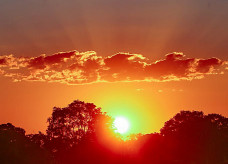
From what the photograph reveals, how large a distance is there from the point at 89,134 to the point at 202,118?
37.8 metres

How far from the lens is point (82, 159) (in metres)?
115

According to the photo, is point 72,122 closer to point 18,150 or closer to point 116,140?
point 116,140

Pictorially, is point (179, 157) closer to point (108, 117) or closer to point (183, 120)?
point (183, 120)

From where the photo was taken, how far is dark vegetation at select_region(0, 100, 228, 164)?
379ft

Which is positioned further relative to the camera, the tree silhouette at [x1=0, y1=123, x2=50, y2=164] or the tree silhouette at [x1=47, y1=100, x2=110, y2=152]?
the tree silhouette at [x1=47, y1=100, x2=110, y2=152]

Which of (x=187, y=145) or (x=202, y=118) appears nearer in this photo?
(x=187, y=145)

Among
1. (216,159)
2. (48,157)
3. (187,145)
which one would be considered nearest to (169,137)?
(187,145)

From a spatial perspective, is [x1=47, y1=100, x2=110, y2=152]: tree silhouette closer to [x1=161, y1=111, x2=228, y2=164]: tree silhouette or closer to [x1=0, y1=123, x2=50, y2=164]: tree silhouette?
[x1=161, y1=111, x2=228, y2=164]: tree silhouette

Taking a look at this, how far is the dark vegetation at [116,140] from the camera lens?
115 metres

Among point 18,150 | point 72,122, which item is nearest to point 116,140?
point 72,122

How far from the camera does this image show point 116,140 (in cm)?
13188

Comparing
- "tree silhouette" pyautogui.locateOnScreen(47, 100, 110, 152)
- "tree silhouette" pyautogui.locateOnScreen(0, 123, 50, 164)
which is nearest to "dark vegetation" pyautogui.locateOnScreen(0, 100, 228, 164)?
"tree silhouette" pyautogui.locateOnScreen(47, 100, 110, 152)

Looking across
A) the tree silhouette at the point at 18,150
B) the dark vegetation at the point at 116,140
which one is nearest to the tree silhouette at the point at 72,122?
the dark vegetation at the point at 116,140

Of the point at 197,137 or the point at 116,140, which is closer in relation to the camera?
the point at 197,137
